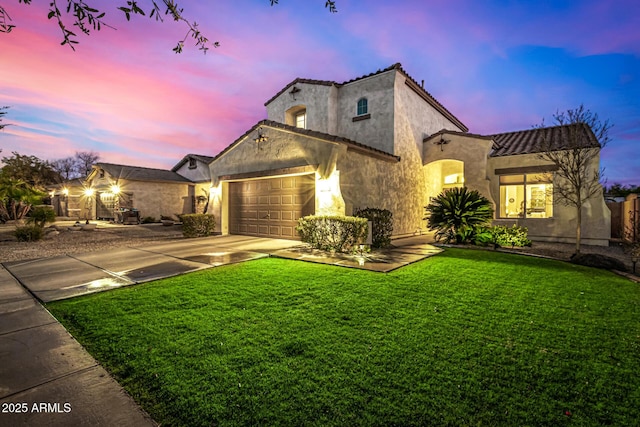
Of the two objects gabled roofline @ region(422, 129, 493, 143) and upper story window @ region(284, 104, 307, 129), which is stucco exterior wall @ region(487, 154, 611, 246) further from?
upper story window @ region(284, 104, 307, 129)

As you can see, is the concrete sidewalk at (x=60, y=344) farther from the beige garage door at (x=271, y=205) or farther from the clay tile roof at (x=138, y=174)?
the clay tile roof at (x=138, y=174)

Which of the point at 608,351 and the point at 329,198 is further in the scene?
the point at 329,198

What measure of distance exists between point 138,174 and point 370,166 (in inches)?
859

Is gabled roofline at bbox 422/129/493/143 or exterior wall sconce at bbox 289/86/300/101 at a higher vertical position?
exterior wall sconce at bbox 289/86/300/101

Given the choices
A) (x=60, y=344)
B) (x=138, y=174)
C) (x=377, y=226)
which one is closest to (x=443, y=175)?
(x=377, y=226)

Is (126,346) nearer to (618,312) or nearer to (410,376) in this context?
(410,376)

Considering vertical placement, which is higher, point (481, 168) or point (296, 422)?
point (481, 168)

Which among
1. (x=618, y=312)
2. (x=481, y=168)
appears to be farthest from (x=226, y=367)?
(x=481, y=168)

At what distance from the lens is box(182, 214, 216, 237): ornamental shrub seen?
12.1 meters

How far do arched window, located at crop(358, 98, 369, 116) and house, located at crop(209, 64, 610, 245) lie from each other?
5 cm

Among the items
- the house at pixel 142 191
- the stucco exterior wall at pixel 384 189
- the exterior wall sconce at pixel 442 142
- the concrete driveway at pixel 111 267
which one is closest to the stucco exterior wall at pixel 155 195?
the house at pixel 142 191

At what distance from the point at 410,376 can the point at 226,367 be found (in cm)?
165

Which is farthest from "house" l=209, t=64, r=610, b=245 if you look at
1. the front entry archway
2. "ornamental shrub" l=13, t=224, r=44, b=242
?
"ornamental shrub" l=13, t=224, r=44, b=242

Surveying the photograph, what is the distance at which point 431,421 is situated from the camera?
181cm
